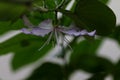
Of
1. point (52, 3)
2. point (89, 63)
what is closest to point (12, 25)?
point (52, 3)

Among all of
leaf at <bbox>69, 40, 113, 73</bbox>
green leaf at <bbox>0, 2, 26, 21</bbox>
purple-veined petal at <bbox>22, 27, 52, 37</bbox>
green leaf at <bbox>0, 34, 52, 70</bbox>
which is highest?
leaf at <bbox>69, 40, 113, 73</bbox>

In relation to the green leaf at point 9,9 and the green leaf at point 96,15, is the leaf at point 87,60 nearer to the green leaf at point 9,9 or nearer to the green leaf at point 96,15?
the green leaf at point 96,15

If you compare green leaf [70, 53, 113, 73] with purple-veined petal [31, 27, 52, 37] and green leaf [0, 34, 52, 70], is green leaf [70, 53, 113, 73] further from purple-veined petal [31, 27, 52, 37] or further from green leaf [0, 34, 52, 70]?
purple-veined petal [31, 27, 52, 37]

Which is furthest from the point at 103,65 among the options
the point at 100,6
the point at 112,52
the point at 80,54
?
the point at 112,52

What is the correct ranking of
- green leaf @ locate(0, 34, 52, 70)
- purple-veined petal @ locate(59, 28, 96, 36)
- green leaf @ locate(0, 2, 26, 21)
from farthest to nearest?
green leaf @ locate(0, 34, 52, 70) < purple-veined petal @ locate(59, 28, 96, 36) < green leaf @ locate(0, 2, 26, 21)

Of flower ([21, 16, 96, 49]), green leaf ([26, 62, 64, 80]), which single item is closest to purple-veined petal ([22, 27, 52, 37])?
flower ([21, 16, 96, 49])

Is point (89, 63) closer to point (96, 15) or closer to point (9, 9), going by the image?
point (96, 15)

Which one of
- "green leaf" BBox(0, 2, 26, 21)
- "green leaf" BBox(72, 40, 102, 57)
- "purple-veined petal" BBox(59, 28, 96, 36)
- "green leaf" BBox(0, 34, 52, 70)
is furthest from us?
"green leaf" BBox(72, 40, 102, 57)

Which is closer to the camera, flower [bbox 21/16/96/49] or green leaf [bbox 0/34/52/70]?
flower [bbox 21/16/96/49]
